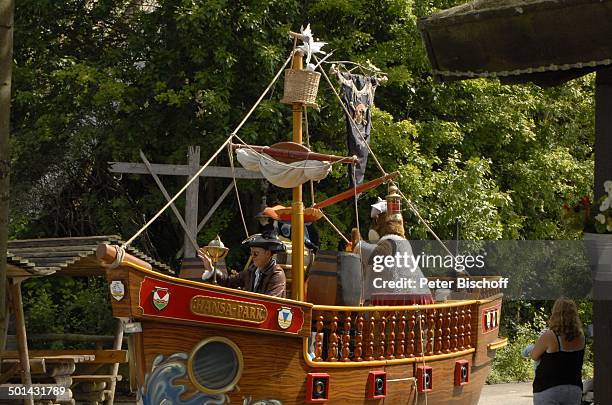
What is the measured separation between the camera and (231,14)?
54.7 feet

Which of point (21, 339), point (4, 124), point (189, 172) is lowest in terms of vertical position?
point (21, 339)

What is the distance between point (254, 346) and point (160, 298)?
38.8 inches

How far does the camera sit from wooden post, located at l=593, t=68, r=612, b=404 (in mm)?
5297

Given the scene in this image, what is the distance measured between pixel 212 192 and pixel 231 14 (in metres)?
3.15

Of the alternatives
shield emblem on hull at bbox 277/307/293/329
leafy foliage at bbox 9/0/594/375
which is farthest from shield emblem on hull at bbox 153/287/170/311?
leafy foliage at bbox 9/0/594/375

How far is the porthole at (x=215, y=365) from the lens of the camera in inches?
362

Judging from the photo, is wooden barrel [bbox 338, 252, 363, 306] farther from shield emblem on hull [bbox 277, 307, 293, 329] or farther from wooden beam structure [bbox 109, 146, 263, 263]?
wooden beam structure [bbox 109, 146, 263, 263]

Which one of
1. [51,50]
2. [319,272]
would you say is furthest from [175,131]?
[319,272]

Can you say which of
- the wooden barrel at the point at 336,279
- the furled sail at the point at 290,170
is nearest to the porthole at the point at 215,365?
the wooden barrel at the point at 336,279

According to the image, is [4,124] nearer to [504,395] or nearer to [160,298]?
[160,298]

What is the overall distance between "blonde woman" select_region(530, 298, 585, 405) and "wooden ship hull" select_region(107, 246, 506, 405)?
2360 mm

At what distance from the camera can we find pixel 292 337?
9570 mm

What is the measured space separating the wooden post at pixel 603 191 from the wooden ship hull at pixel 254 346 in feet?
14.2

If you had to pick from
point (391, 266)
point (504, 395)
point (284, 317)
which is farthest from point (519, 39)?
point (504, 395)
